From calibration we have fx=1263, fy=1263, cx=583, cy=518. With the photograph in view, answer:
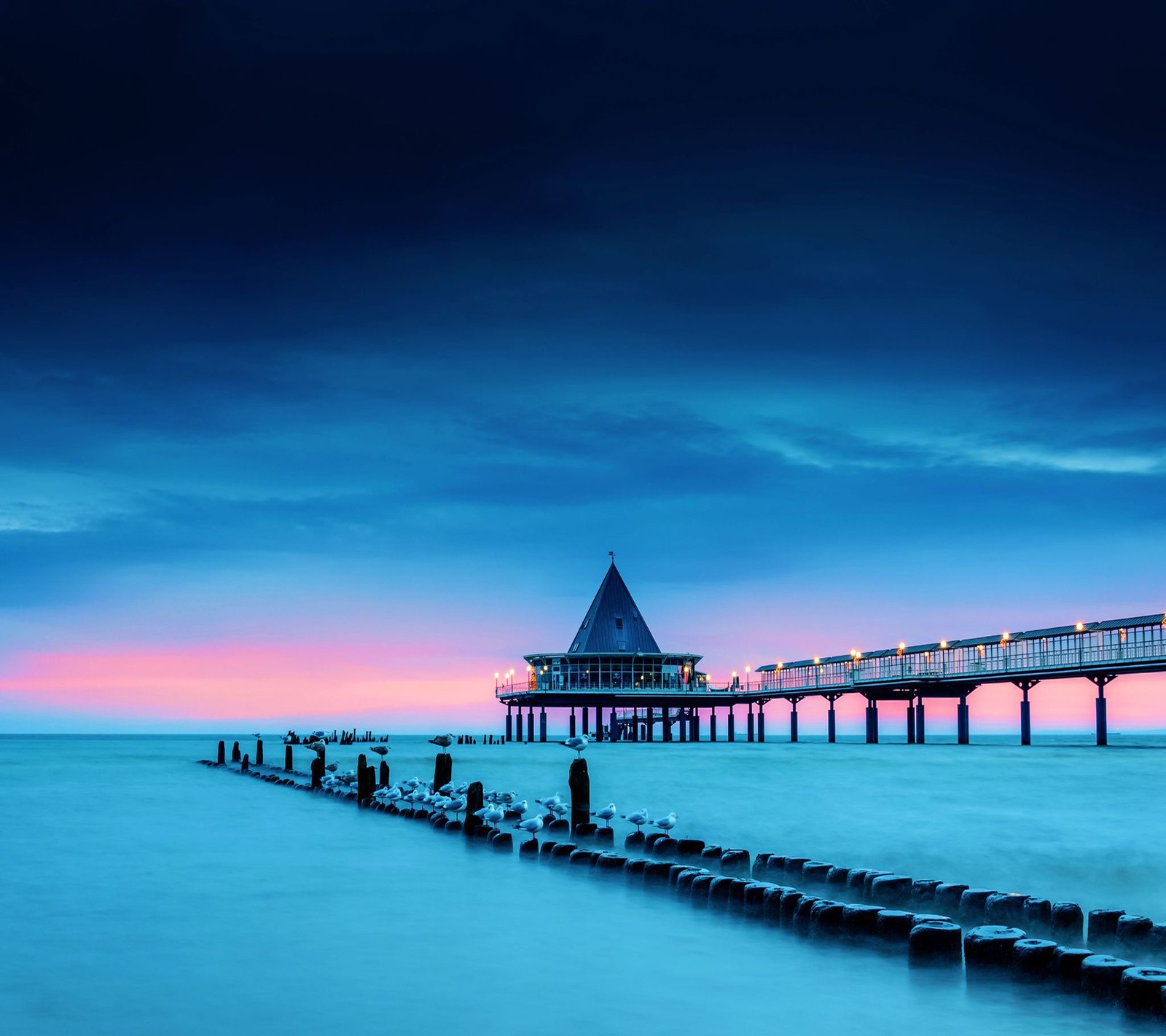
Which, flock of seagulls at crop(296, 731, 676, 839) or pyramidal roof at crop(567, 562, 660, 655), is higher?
pyramidal roof at crop(567, 562, 660, 655)

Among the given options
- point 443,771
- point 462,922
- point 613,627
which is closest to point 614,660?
point 613,627

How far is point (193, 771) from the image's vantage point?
207ft

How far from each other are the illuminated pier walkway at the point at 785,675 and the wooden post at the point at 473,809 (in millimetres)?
49727

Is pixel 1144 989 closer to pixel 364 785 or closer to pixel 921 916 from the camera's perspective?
pixel 921 916

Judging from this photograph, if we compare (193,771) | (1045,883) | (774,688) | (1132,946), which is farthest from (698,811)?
(774,688)

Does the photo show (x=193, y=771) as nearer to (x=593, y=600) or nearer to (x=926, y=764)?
(x=926, y=764)

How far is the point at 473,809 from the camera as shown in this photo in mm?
27266

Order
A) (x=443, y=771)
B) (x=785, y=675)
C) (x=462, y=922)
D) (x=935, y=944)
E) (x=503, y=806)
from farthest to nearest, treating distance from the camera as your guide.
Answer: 1. (x=785, y=675)
2. (x=443, y=771)
3. (x=503, y=806)
4. (x=462, y=922)
5. (x=935, y=944)

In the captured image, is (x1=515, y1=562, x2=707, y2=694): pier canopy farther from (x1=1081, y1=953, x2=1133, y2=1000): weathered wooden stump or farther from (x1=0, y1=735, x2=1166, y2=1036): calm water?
(x1=1081, y1=953, x2=1133, y2=1000): weathered wooden stump

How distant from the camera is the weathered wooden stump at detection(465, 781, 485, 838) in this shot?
26609 millimetres

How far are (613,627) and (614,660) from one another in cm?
391

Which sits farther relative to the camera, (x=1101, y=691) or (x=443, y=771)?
(x=1101, y=691)

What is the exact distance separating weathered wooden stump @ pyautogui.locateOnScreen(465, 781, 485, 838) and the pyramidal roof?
81892 mm

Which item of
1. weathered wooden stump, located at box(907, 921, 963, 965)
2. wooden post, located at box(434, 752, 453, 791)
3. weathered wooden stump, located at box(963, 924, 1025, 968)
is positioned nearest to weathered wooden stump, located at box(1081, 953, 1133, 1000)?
weathered wooden stump, located at box(963, 924, 1025, 968)
